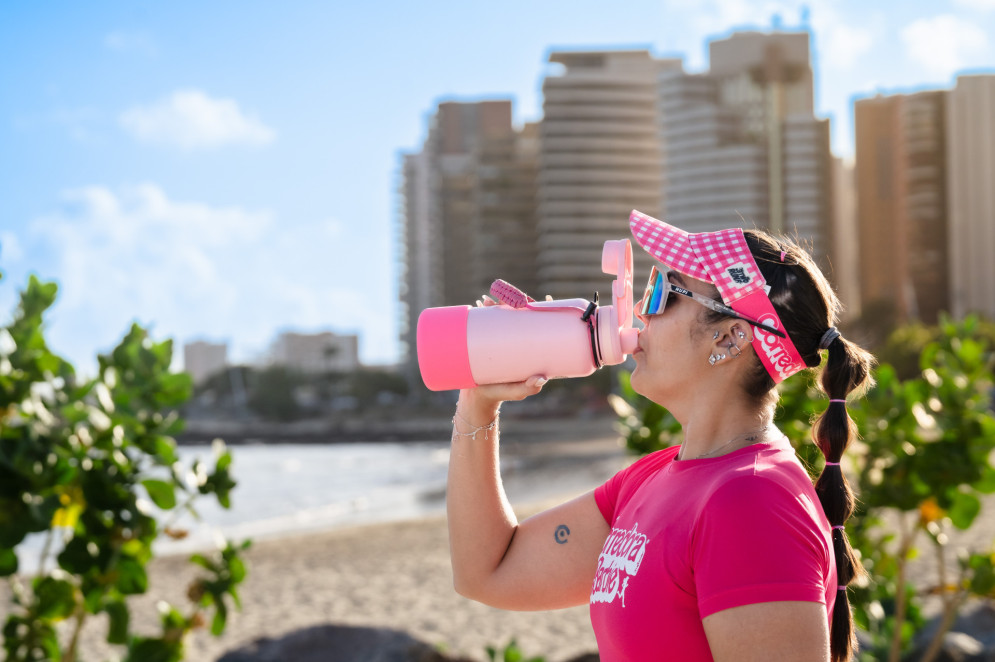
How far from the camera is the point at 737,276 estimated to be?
51.0 inches

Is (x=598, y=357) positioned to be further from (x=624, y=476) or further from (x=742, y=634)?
(x=742, y=634)

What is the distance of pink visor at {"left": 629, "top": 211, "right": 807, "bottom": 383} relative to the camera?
1288mm

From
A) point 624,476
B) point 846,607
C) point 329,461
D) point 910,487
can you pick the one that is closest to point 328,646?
point 910,487

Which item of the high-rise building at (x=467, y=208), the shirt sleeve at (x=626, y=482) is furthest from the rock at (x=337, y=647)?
the high-rise building at (x=467, y=208)

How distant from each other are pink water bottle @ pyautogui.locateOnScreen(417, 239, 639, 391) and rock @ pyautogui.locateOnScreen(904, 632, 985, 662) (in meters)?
3.27

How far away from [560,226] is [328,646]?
70.8 meters

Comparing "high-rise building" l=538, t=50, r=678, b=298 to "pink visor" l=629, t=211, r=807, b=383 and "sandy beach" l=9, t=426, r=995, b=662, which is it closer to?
"sandy beach" l=9, t=426, r=995, b=662

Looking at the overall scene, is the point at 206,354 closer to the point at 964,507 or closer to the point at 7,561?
the point at 964,507

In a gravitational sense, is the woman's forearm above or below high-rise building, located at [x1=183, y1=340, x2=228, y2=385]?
above

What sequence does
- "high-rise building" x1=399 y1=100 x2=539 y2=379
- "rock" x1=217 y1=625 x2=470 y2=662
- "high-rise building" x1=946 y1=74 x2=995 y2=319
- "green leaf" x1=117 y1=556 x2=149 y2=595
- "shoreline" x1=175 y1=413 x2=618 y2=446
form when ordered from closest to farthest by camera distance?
"green leaf" x1=117 y1=556 x2=149 y2=595 → "rock" x1=217 y1=625 x2=470 y2=662 → "shoreline" x1=175 y1=413 x2=618 y2=446 → "high-rise building" x1=946 y1=74 x2=995 y2=319 → "high-rise building" x1=399 y1=100 x2=539 y2=379

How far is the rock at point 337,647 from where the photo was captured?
445cm

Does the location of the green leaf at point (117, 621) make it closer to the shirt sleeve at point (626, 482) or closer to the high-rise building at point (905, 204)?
the shirt sleeve at point (626, 482)

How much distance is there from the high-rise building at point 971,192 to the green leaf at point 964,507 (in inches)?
2710

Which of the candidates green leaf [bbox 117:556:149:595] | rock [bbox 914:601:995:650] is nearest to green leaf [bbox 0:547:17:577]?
green leaf [bbox 117:556:149:595]
